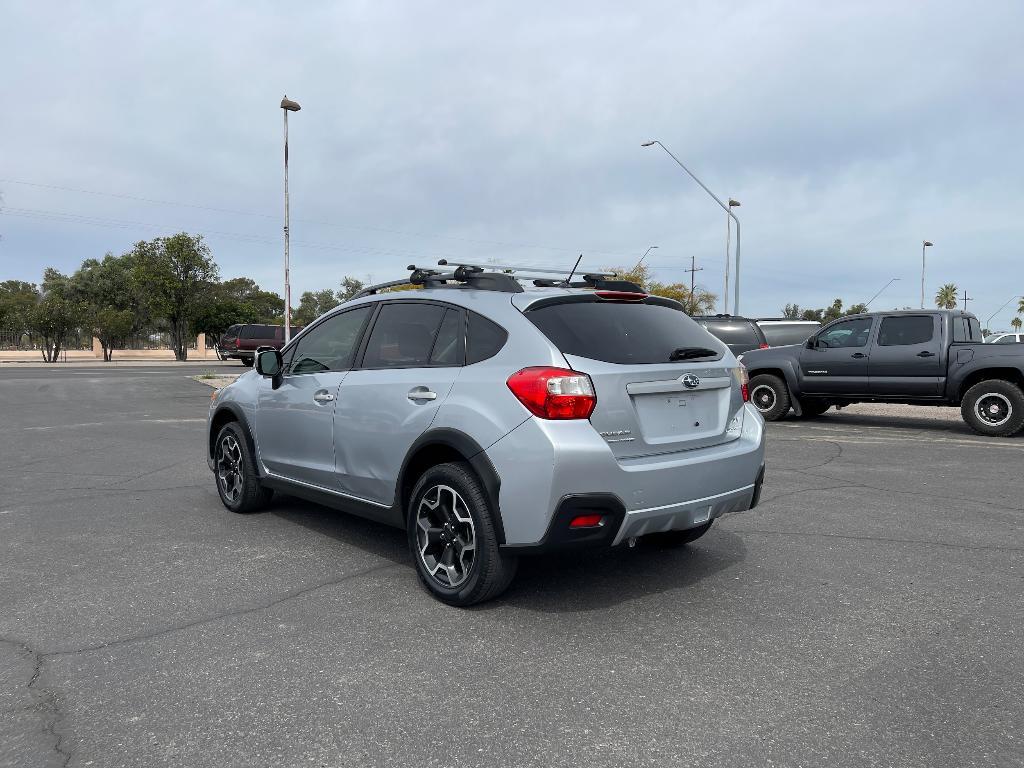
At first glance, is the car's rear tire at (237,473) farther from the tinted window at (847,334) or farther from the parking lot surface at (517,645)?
the tinted window at (847,334)

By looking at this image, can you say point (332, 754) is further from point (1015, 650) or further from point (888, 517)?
point (888, 517)

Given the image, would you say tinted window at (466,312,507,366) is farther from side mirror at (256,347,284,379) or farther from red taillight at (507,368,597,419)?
side mirror at (256,347,284,379)

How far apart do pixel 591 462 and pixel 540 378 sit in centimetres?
47

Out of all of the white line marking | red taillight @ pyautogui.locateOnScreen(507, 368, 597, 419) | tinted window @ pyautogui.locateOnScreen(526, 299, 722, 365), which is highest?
tinted window @ pyautogui.locateOnScreen(526, 299, 722, 365)

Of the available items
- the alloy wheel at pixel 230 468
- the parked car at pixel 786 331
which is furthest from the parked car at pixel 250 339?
the alloy wheel at pixel 230 468

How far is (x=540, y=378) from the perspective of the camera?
3.80 metres

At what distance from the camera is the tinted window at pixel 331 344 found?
520 centimetres

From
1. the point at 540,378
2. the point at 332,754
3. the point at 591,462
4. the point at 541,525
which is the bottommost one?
the point at 332,754

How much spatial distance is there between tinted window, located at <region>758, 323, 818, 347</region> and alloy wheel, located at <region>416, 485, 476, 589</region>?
15085mm

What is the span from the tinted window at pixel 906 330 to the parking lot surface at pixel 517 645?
6061mm

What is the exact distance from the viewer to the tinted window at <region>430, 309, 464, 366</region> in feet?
14.2

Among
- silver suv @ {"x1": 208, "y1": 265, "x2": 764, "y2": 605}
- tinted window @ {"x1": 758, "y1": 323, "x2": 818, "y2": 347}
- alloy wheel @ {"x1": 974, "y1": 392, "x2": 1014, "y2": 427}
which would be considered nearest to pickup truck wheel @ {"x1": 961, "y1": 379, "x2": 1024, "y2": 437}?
alloy wheel @ {"x1": 974, "y1": 392, "x2": 1014, "y2": 427}

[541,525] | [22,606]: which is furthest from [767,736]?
[22,606]

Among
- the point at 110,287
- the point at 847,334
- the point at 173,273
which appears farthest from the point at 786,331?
the point at 110,287
